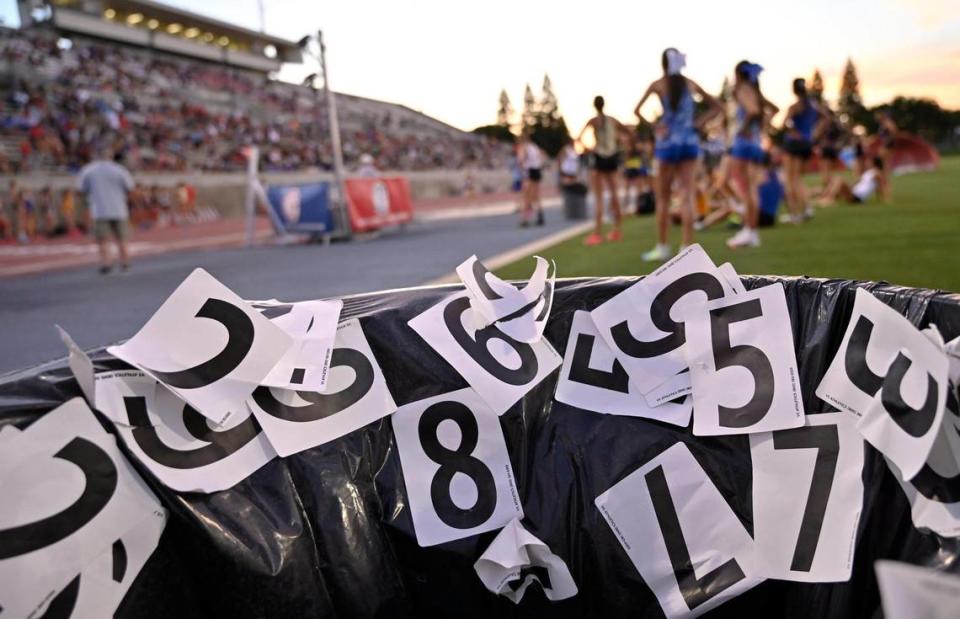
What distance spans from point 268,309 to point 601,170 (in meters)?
8.16

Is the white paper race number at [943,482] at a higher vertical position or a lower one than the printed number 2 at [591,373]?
lower

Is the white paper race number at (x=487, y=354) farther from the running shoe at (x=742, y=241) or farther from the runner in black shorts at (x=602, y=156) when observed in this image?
the runner in black shorts at (x=602, y=156)

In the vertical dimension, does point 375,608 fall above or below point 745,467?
below

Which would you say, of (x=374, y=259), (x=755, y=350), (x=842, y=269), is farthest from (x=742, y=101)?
(x=755, y=350)

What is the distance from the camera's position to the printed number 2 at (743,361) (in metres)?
1.79

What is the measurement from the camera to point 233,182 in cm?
2784

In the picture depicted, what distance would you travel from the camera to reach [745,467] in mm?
1816

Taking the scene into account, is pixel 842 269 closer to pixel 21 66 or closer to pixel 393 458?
pixel 393 458

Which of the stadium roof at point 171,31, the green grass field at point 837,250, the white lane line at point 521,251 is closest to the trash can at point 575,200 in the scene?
the white lane line at point 521,251

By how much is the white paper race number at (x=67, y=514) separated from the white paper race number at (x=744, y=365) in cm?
141

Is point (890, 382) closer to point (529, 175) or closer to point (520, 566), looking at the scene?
point (520, 566)

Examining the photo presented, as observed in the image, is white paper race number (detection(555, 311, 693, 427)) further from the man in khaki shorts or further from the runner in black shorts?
the man in khaki shorts

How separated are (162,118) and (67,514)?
1263 inches

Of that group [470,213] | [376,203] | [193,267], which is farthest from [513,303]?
[470,213]
